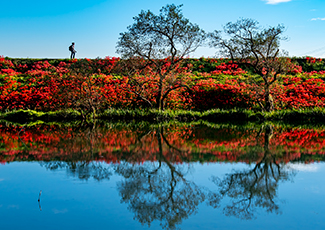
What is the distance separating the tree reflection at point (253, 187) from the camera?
3826 millimetres

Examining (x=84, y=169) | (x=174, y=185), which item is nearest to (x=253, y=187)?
(x=174, y=185)

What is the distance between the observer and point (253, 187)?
4625mm

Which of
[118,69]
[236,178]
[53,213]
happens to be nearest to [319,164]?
[236,178]

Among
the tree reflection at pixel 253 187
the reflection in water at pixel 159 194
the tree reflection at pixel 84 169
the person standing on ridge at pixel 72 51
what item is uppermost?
the person standing on ridge at pixel 72 51

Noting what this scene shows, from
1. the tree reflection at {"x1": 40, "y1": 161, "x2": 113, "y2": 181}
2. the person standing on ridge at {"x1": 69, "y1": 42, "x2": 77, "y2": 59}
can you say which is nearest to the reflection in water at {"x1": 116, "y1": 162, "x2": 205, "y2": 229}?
the tree reflection at {"x1": 40, "y1": 161, "x2": 113, "y2": 181}

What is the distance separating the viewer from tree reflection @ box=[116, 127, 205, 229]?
3701 millimetres

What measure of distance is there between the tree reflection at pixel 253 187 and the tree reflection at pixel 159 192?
1.27ft

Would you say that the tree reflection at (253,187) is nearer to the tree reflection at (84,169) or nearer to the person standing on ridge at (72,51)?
the tree reflection at (84,169)

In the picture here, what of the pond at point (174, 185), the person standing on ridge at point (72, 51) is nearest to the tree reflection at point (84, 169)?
the pond at point (174, 185)

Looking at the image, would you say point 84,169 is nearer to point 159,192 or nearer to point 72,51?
point 159,192

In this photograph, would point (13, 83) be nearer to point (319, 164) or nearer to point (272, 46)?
point (272, 46)

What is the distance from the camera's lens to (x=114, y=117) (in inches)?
661

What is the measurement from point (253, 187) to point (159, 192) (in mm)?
1288

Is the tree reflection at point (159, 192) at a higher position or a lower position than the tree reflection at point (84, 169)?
higher
